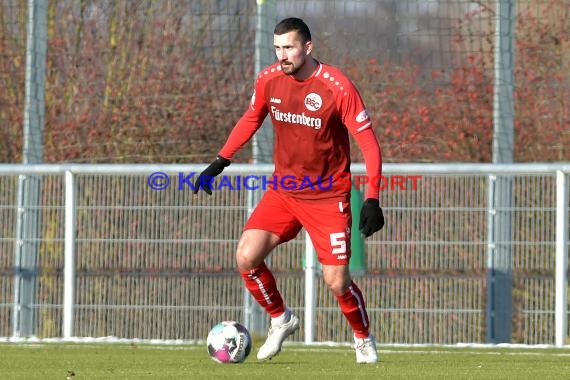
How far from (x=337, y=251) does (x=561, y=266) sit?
334 cm

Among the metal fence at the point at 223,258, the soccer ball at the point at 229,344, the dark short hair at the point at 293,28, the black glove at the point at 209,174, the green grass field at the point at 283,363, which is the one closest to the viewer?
the green grass field at the point at 283,363

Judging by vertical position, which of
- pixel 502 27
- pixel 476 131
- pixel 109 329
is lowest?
pixel 109 329

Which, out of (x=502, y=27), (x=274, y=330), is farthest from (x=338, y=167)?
(x=502, y=27)

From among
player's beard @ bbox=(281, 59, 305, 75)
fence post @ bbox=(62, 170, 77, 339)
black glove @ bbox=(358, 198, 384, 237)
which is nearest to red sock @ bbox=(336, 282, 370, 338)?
black glove @ bbox=(358, 198, 384, 237)

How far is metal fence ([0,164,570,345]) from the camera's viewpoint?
12219 mm

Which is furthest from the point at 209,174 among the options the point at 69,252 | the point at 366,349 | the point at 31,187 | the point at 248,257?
the point at 31,187

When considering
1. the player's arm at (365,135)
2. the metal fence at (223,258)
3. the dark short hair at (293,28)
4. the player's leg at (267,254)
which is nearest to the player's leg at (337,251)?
the player's leg at (267,254)

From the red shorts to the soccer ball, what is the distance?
2.00 ft

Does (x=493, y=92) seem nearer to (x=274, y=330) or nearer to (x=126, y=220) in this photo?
(x=126, y=220)

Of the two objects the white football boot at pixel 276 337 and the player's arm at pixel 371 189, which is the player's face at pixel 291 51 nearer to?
the player's arm at pixel 371 189

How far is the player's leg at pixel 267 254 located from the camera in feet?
29.7

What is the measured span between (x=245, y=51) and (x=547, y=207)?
127 inches

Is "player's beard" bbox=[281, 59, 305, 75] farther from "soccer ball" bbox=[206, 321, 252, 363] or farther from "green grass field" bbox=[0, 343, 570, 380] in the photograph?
"green grass field" bbox=[0, 343, 570, 380]

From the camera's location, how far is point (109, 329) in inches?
504
